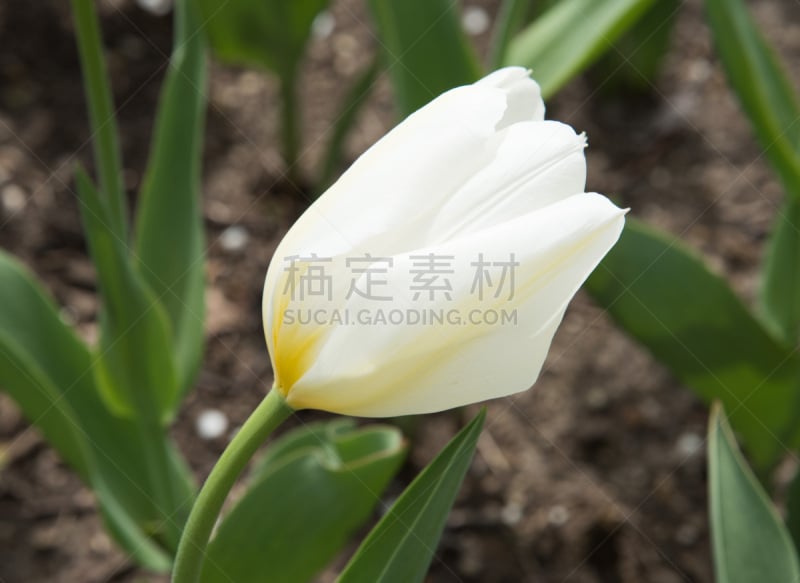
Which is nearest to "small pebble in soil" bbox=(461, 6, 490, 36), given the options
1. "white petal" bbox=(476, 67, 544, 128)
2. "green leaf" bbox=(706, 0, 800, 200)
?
"green leaf" bbox=(706, 0, 800, 200)

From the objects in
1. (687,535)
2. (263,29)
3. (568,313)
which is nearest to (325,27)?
(263,29)

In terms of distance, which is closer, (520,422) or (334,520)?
(334,520)

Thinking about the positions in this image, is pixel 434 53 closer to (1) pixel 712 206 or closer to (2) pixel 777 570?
(2) pixel 777 570

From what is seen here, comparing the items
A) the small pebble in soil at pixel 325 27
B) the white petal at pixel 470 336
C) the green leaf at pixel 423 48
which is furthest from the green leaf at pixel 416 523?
the small pebble in soil at pixel 325 27

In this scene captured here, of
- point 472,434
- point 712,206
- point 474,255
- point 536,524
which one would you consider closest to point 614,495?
point 536,524

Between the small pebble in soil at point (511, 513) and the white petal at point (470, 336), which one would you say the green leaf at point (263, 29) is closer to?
the small pebble in soil at point (511, 513)

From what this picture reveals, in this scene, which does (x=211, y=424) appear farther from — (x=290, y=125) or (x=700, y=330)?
(x=700, y=330)
